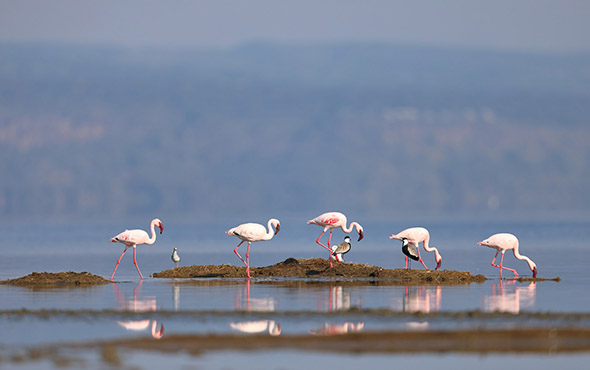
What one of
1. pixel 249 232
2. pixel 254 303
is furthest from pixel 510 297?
pixel 249 232

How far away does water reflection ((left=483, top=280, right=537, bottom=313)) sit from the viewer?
72.7 ft

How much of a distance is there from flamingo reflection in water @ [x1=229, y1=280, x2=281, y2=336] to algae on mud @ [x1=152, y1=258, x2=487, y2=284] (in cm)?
429

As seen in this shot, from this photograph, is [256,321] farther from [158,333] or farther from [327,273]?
[327,273]

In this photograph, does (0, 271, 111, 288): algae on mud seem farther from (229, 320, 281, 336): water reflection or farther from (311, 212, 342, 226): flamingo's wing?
(229, 320, 281, 336): water reflection

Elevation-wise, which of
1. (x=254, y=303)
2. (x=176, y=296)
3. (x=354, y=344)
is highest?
(x=176, y=296)

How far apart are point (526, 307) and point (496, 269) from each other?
49.0 ft

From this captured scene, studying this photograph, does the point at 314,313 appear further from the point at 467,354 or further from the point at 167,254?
the point at 167,254

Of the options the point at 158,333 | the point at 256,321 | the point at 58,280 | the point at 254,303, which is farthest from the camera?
the point at 58,280

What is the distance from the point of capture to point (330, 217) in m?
34.8

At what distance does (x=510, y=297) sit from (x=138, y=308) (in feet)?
25.2

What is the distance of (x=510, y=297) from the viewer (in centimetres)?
2478

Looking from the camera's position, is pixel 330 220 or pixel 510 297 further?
pixel 330 220

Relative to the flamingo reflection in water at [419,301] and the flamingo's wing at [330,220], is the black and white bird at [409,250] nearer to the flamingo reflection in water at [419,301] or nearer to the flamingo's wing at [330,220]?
→ the flamingo's wing at [330,220]

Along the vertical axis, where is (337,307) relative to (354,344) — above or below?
above
